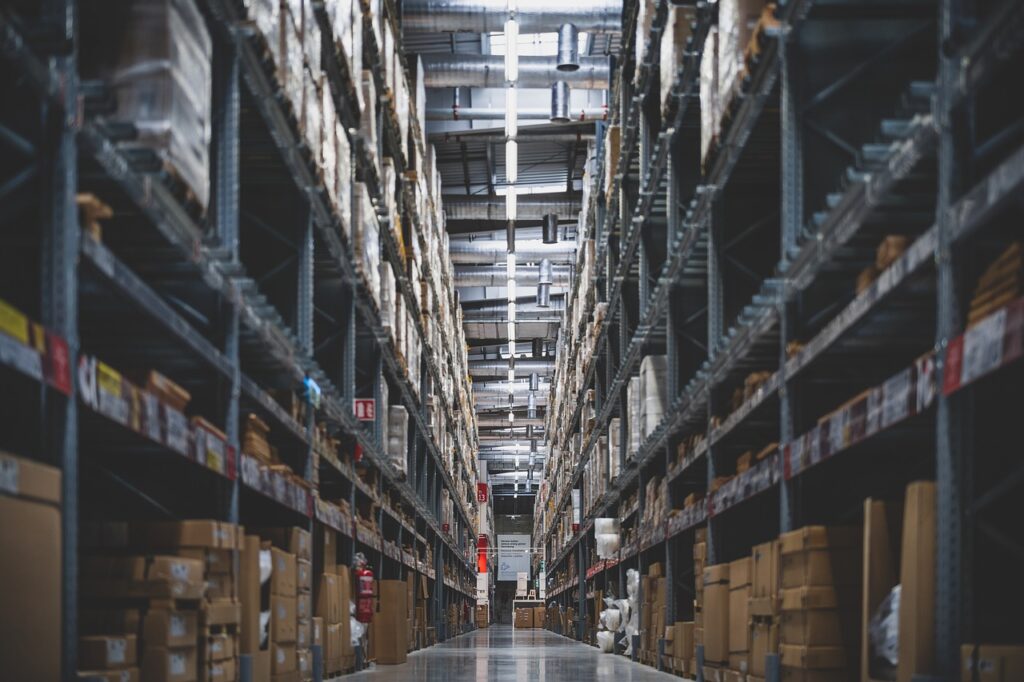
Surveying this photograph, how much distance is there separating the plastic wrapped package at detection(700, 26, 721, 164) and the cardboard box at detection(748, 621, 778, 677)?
9.70ft

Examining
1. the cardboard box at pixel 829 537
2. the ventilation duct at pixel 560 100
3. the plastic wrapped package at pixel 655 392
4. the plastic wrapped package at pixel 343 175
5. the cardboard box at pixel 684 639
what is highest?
the ventilation duct at pixel 560 100

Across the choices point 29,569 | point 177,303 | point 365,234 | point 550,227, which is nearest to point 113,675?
point 29,569

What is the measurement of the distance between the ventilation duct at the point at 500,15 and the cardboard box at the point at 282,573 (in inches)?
404

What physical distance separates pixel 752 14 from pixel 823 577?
3314 millimetres

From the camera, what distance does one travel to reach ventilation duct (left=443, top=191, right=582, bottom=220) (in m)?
24.3

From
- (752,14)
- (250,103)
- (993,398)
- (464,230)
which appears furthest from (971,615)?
(464,230)

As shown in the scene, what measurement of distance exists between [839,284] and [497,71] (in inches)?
495

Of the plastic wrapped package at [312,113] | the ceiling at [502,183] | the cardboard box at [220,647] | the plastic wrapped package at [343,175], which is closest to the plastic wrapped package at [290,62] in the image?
the plastic wrapped package at [312,113]

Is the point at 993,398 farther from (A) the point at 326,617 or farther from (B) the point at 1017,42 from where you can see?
(A) the point at 326,617

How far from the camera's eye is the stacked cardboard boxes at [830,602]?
5.85m

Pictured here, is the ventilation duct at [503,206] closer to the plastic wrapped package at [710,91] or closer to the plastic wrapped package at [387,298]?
the plastic wrapped package at [387,298]

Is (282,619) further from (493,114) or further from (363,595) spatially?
(493,114)

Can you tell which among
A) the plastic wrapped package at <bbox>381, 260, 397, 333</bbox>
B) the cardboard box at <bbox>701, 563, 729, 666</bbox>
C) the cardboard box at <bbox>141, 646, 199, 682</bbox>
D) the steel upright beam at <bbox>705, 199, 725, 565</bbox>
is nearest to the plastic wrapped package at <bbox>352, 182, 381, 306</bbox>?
the plastic wrapped package at <bbox>381, 260, 397, 333</bbox>

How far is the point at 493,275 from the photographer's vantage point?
88.4 feet
